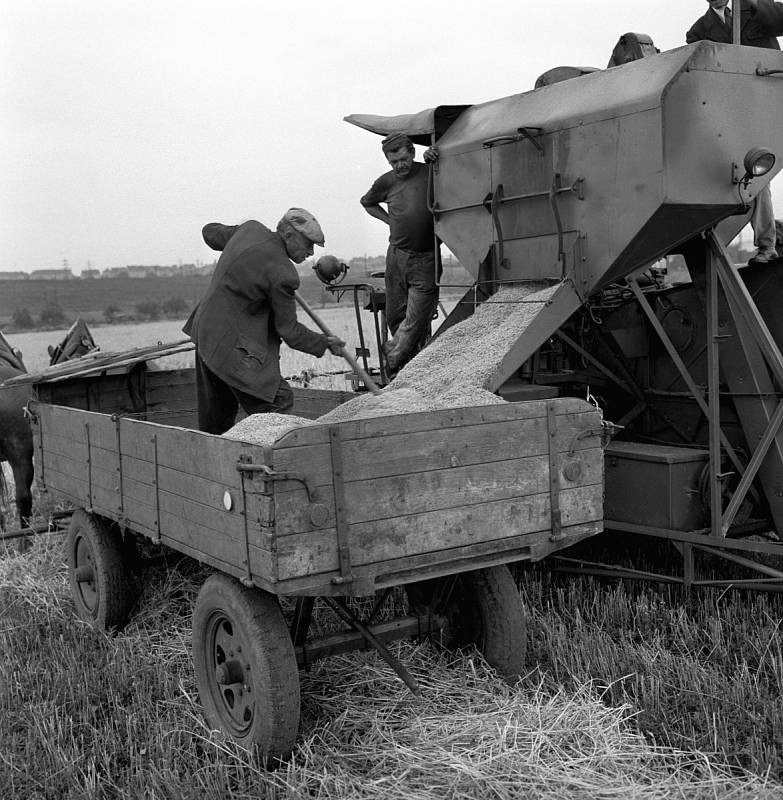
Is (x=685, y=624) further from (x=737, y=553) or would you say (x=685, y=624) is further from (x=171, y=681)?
(x=171, y=681)

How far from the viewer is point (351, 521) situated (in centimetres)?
396

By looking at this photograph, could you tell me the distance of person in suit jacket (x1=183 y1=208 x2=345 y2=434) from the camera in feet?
18.9

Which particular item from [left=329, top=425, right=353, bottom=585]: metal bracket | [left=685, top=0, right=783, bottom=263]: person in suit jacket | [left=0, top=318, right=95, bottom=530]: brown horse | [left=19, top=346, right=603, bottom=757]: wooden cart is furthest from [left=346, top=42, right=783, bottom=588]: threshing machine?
[left=0, top=318, right=95, bottom=530]: brown horse

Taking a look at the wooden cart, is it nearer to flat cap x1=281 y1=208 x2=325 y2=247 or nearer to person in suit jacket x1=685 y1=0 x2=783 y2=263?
flat cap x1=281 y1=208 x2=325 y2=247

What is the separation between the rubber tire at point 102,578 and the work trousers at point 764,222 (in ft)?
14.0

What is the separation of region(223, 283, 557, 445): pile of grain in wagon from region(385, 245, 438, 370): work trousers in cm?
113

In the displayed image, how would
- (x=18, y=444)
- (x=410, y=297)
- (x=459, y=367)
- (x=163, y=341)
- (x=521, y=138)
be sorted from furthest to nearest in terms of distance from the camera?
(x=163, y=341) < (x=18, y=444) < (x=410, y=297) < (x=521, y=138) < (x=459, y=367)

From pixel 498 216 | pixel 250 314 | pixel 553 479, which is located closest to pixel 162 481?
pixel 250 314

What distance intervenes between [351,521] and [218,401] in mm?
2586

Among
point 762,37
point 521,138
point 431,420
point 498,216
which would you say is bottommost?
point 431,420

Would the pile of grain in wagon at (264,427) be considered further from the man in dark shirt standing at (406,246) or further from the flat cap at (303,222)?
the man in dark shirt standing at (406,246)

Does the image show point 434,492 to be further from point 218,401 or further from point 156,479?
point 218,401

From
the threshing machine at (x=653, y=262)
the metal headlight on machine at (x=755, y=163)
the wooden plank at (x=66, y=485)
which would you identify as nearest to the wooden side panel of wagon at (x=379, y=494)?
the threshing machine at (x=653, y=262)

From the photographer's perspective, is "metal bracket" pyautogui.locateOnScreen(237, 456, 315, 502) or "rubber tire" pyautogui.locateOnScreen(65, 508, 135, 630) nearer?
"metal bracket" pyautogui.locateOnScreen(237, 456, 315, 502)
